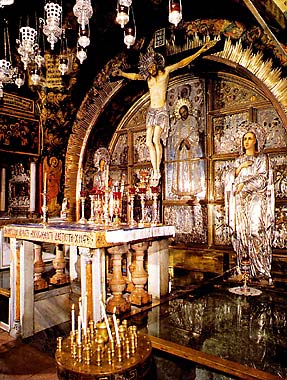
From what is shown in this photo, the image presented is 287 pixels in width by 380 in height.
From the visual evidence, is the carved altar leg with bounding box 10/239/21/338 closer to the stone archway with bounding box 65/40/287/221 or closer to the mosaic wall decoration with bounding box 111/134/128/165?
the stone archway with bounding box 65/40/287/221

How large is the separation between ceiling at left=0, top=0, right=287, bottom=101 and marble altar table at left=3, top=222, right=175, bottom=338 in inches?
142

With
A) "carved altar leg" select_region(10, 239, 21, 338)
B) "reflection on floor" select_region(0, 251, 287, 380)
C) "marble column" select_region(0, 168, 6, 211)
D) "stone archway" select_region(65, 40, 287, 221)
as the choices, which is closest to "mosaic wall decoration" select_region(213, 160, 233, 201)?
"reflection on floor" select_region(0, 251, 287, 380)

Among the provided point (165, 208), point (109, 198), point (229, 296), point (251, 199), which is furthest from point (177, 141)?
point (229, 296)

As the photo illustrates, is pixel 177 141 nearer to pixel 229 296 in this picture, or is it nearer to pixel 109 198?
pixel 109 198

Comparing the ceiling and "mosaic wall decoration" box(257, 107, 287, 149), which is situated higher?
the ceiling

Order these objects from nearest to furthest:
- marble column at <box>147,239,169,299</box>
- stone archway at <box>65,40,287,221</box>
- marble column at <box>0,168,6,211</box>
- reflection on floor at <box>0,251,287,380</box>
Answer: reflection on floor at <box>0,251,287,380</box> → marble column at <box>147,239,169,299</box> → marble column at <box>0,168,6,211</box> → stone archway at <box>65,40,287,221</box>

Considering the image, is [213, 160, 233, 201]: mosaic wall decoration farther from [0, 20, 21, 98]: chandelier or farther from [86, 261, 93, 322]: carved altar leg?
[0, 20, 21, 98]: chandelier

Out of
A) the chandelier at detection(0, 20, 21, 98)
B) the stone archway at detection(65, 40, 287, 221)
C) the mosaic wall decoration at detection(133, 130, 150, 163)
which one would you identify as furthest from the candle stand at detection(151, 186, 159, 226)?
the stone archway at detection(65, 40, 287, 221)

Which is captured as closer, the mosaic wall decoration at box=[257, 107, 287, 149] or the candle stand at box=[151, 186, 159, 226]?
the candle stand at box=[151, 186, 159, 226]

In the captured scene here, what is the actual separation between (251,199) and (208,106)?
2548 millimetres

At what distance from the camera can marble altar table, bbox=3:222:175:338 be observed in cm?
363

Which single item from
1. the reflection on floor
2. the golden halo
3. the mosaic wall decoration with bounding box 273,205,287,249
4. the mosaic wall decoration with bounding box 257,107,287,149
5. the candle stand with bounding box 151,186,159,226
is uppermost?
the golden halo

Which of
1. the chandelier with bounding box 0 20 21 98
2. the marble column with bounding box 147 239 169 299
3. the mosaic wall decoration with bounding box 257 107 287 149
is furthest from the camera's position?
the mosaic wall decoration with bounding box 257 107 287 149

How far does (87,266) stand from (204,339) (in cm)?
145
